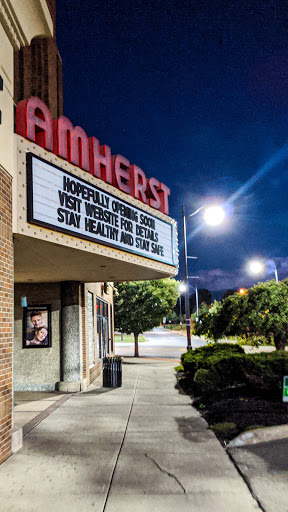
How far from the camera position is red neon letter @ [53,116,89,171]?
8.16m

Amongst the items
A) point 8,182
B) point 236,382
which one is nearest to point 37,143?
point 8,182

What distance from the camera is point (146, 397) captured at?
40.0ft

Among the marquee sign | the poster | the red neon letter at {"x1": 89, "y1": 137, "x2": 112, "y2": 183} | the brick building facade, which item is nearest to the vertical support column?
the brick building facade

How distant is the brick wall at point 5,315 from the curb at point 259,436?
12.4ft

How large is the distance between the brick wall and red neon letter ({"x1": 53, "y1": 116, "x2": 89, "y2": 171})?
1.70m

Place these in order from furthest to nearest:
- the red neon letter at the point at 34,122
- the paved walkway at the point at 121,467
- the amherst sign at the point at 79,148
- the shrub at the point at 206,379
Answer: the shrub at the point at 206,379
the amherst sign at the point at 79,148
the red neon letter at the point at 34,122
the paved walkway at the point at 121,467

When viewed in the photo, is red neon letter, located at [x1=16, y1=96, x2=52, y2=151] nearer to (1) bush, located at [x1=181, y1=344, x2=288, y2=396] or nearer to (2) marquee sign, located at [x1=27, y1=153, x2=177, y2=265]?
(2) marquee sign, located at [x1=27, y1=153, x2=177, y2=265]

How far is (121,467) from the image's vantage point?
6090 millimetres

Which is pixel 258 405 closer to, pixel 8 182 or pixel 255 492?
pixel 255 492

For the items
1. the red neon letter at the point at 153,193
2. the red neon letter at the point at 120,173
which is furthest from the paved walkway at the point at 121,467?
the red neon letter at the point at 153,193

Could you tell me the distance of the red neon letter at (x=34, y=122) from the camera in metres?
7.37

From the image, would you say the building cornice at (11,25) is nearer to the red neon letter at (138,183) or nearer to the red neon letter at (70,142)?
the red neon letter at (70,142)

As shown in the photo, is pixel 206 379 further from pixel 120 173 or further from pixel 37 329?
pixel 120 173

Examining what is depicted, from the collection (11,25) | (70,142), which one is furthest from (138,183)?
(11,25)
